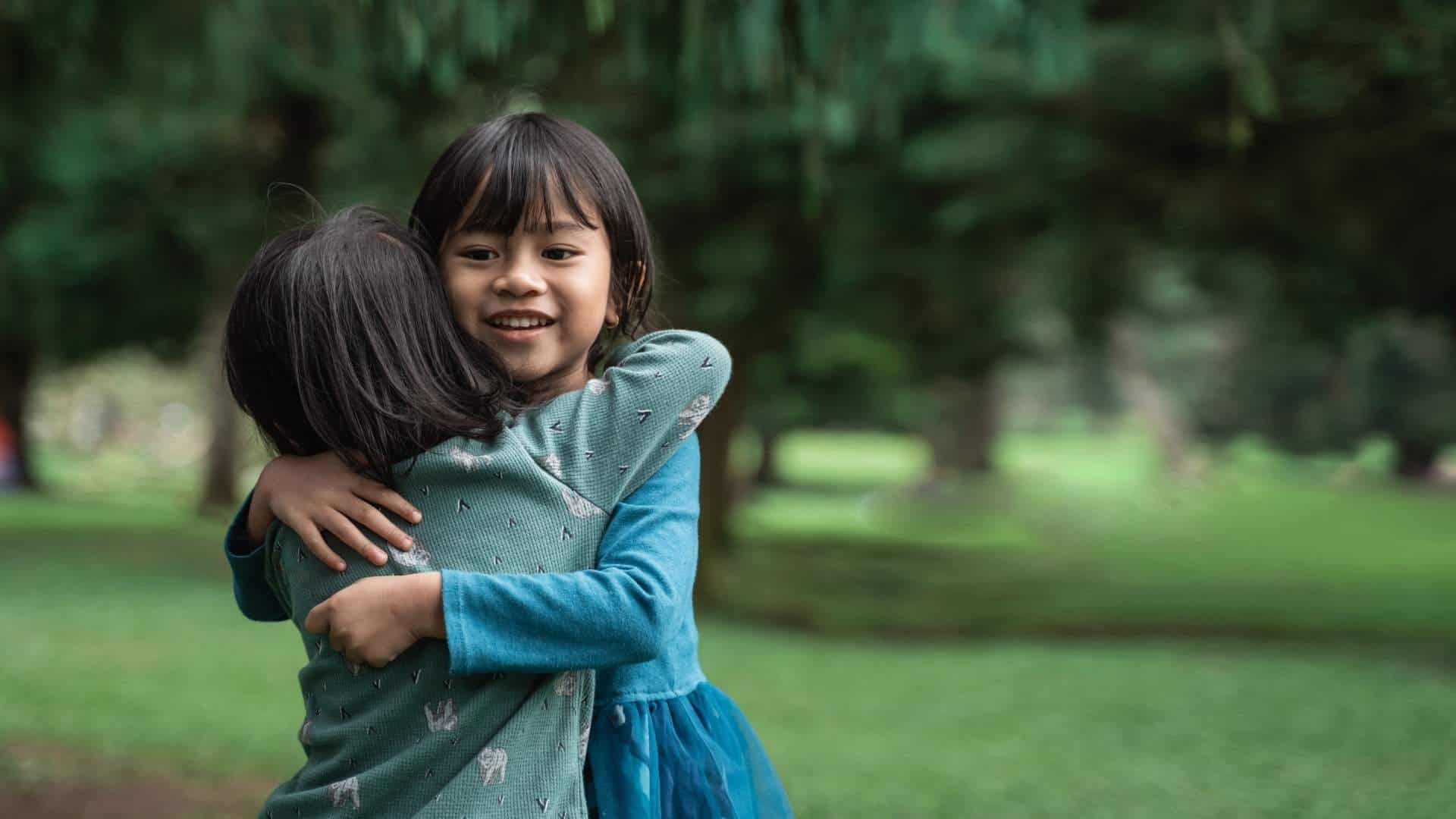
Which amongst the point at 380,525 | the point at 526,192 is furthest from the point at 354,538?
the point at 526,192

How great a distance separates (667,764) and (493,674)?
A: 0.85 ft

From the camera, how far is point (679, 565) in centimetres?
174

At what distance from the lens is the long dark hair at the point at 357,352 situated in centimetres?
172

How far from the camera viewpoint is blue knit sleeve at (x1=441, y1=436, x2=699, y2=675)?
165cm

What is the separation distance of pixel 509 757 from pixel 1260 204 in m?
7.28

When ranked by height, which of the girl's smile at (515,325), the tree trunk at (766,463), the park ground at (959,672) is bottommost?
the tree trunk at (766,463)

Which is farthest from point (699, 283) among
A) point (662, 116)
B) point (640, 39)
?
point (640, 39)

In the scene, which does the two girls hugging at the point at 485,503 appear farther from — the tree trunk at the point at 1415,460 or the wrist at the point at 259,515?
the tree trunk at the point at 1415,460

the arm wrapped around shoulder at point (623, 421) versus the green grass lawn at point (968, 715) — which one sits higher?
the arm wrapped around shoulder at point (623, 421)

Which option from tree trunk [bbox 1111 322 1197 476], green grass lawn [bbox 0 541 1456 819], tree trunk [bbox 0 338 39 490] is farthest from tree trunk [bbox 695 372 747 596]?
tree trunk [bbox 1111 322 1197 476]

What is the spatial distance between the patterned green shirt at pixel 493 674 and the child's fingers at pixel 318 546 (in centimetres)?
2

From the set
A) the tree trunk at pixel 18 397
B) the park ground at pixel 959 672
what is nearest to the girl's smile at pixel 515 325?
the park ground at pixel 959 672

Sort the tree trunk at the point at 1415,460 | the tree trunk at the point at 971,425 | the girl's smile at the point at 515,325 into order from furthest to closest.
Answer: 1. the tree trunk at the point at 1415,460
2. the tree trunk at the point at 971,425
3. the girl's smile at the point at 515,325

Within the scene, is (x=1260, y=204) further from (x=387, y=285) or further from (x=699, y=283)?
(x=387, y=285)
